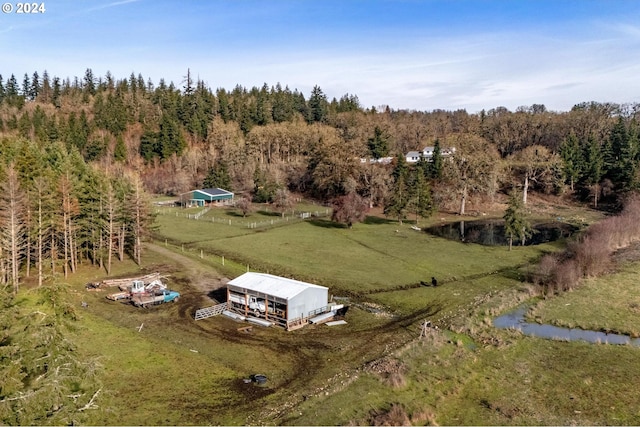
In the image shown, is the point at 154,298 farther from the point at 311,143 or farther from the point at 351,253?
the point at 311,143

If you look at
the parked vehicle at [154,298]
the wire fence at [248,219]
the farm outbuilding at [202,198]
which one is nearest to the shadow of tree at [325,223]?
the wire fence at [248,219]

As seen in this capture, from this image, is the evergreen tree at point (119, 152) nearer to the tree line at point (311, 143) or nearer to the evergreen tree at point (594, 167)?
the tree line at point (311, 143)

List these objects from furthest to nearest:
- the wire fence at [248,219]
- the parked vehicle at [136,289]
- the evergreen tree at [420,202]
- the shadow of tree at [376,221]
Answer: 1. the shadow of tree at [376,221]
2. the evergreen tree at [420,202]
3. the wire fence at [248,219]
4. the parked vehicle at [136,289]

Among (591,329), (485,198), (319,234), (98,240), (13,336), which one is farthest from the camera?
(485,198)

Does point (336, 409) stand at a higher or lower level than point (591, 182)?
lower

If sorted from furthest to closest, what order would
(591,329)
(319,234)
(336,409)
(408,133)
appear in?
(408,133)
(319,234)
(591,329)
(336,409)

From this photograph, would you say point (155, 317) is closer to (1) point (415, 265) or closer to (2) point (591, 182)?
(1) point (415, 265)

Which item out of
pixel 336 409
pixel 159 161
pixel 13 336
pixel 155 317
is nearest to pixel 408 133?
pixel 159 161

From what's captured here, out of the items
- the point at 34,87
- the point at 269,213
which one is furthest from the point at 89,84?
the point at 269,213
